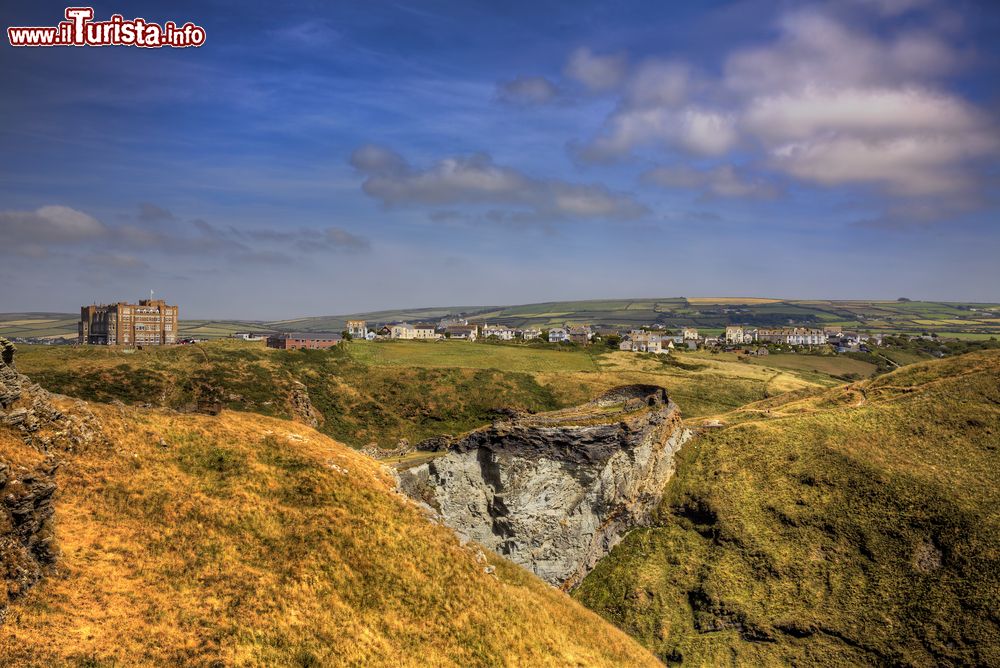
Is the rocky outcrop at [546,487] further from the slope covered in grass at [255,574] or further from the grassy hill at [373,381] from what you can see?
the grassy hill at [373,381]

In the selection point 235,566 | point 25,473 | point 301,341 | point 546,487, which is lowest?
point 546,487

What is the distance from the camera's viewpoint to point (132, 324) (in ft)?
403

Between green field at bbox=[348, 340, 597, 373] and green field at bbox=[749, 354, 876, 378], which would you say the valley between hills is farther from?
green field at bbox=[749, 354, 876, 378]

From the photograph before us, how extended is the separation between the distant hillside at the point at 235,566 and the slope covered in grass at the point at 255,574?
6 cm

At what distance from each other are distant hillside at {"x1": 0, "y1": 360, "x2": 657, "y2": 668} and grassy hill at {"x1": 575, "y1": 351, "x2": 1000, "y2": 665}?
34.1 ft

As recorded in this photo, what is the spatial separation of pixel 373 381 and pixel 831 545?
60952 millimetres

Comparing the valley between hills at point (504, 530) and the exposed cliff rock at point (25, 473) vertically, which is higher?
the exposed cliff rock at point (25, 473)

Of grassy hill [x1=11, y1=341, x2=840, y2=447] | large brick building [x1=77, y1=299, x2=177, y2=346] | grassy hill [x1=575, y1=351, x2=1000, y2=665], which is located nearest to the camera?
grassy hill [x1=575, y1=351, x2=1000, y2=665]

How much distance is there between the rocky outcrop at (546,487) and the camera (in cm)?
4241

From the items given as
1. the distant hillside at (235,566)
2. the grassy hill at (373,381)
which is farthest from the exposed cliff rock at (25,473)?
the grassy hill at (373,381)

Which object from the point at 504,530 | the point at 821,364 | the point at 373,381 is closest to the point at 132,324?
the point at 373,381

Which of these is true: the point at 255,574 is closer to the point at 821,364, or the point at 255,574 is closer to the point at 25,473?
the point at 25,473

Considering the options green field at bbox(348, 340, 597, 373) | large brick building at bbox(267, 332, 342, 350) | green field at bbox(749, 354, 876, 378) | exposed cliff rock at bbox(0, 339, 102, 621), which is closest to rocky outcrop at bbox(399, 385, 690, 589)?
exposed cliff rock at bbox(0, 339, 102, 621)

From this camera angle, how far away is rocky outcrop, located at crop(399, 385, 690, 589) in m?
42.4
